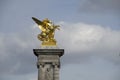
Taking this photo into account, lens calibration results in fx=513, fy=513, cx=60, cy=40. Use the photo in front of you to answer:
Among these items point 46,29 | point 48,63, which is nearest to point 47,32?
point 46,29

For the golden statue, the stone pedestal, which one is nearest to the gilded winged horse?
the golden statue

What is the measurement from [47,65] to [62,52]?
2.05 metres

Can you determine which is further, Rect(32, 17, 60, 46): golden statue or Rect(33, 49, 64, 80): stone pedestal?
Rect(32, 17, 60, 46): golden statue

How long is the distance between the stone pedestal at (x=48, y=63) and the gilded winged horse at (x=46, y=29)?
63.3 inches

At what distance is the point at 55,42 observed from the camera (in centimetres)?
5359

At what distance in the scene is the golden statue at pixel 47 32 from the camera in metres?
53.6

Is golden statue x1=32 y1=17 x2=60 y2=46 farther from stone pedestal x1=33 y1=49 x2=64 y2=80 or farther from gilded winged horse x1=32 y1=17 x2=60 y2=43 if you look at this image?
stone pedestal x1=33 y1=49 x2=64 y2=80

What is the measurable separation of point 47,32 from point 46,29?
442 millimetres

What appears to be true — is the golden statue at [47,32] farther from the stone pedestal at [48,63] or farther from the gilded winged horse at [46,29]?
the stone pedestal at [48,63]

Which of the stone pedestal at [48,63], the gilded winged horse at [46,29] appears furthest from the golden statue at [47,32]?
the stone pedestal at [48,63]

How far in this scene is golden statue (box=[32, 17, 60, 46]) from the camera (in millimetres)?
53625

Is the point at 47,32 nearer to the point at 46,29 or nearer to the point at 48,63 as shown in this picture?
the point at 46,29

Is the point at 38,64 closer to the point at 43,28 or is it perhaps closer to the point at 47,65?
the point at 47,65

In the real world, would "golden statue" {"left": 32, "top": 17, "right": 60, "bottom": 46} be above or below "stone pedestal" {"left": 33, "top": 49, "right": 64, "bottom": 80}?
above
